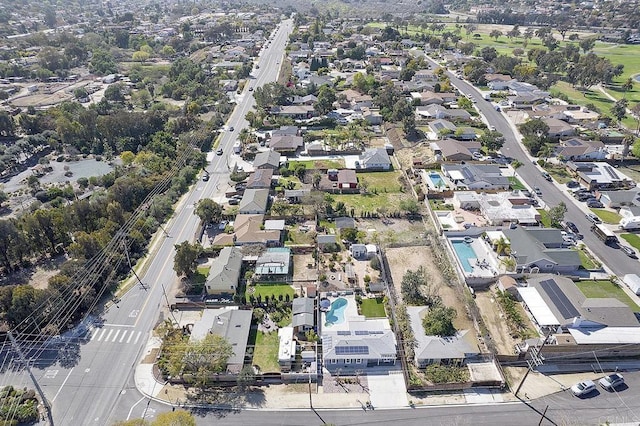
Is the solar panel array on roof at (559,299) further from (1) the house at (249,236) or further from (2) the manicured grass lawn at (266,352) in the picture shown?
(1) the house at (249,236)

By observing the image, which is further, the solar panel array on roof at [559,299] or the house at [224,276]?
the house at [224,276]

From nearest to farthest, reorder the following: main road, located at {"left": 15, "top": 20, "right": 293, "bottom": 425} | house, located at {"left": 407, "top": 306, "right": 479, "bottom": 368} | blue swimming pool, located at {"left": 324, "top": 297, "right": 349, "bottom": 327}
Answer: main road, located at {"left": 15, "top": 20, "right": 293, "bottom": 425}, house, located at {"left": 407, "top": 306, "right": 479, "bottom": 368}, blue swimming pool, located at {"left": 324, "top": 297, "right": 349, "bottom": 327}

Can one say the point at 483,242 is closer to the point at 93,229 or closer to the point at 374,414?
the point at 374,414

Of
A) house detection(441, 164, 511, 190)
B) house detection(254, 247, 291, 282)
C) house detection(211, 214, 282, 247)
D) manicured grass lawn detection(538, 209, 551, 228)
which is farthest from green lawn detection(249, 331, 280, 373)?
manicured grass lawn detection(538, 209, 551, 228)

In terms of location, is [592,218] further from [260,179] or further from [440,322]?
[260,179]

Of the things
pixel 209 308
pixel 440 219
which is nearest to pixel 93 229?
pixel 209 308

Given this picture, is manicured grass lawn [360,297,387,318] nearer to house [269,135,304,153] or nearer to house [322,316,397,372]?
house [322,316,397,372]

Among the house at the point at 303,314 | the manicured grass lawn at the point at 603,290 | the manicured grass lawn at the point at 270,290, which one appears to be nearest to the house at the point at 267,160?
the manicured grass lawn at the point at 270,290
